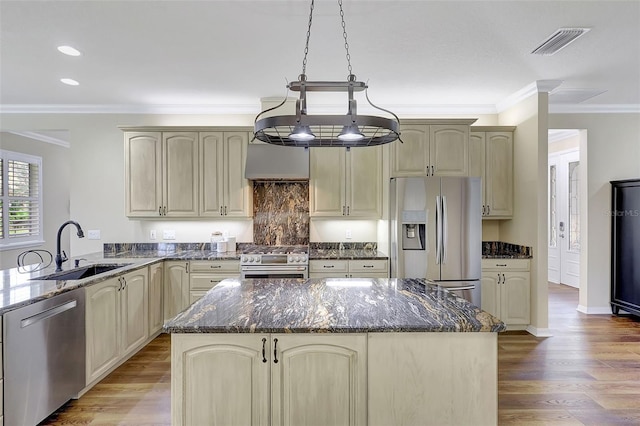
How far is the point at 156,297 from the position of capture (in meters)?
3.83

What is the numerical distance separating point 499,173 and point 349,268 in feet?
7.30

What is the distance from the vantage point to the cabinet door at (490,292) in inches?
161

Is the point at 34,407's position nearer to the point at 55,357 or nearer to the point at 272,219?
the point at 55,357

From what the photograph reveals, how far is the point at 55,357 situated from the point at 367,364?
80.6 inches

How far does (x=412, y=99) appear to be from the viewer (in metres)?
4.46

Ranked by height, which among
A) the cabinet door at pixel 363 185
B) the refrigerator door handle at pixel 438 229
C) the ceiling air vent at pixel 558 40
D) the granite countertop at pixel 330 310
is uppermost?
the ceiling air vent at pixel 558 40

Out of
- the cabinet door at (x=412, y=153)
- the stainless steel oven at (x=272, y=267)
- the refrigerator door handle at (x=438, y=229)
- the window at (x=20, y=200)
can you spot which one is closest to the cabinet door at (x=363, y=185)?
the cabinet door at (x=412, y=153)

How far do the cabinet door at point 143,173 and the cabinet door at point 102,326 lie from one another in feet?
4.75

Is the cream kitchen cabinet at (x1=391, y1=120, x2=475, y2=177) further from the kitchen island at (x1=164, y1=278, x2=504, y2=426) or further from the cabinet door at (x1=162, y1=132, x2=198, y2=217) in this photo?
the kitchen island at (x1=164, y1=278, x2=504, y2=426)

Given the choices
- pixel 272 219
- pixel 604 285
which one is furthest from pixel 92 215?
pixel 604 285

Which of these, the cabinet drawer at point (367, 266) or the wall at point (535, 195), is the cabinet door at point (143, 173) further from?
the wall at point (535, 195)

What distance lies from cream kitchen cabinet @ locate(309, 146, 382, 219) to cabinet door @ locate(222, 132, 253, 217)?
2.69 feet

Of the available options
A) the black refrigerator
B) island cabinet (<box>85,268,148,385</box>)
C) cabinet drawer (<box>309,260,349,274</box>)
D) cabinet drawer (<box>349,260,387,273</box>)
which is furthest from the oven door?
the black refrigerator

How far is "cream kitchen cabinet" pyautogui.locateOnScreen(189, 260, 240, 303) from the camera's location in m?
4.00
